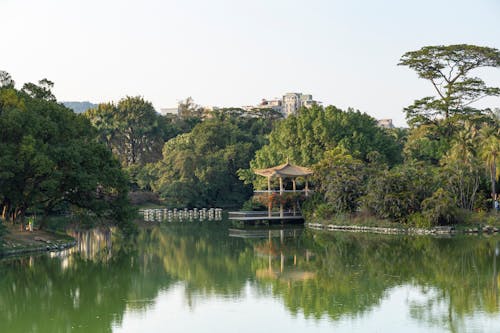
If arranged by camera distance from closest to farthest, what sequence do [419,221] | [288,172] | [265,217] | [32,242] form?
[32,242] < [419,221] < [265,217] < [288,172]

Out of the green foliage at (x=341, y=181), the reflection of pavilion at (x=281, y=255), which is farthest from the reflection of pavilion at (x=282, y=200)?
the reflection of pavilion at (x=281, y=255)

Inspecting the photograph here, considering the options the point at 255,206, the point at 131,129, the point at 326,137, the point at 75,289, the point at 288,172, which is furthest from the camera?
the point at 131,129

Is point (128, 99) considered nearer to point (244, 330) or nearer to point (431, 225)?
point (431, 225)

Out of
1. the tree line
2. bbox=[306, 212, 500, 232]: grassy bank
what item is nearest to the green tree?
the tree line

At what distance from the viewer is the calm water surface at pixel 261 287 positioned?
18281 mm

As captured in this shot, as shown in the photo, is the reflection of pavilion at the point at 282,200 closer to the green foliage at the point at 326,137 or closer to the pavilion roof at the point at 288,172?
the pavilion roof at the point at 288,172

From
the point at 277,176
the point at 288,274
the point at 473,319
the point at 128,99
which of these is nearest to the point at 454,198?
the point at 277,176

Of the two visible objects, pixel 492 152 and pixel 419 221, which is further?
pixel 492 152

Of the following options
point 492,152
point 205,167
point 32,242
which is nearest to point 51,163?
point 32,242

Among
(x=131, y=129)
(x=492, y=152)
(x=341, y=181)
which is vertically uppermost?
(x=131, y=129)

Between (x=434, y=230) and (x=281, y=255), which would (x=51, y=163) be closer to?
(x=281, y=255)

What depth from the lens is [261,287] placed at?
23703mm

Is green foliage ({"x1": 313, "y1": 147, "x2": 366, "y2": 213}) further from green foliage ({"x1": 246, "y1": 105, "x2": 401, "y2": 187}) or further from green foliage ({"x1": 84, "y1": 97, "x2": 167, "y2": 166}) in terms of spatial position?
green foliage ({"x1": 84, "y1": 97, "x2": 167, "y2": 166})

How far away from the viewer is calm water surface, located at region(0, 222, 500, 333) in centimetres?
1828
